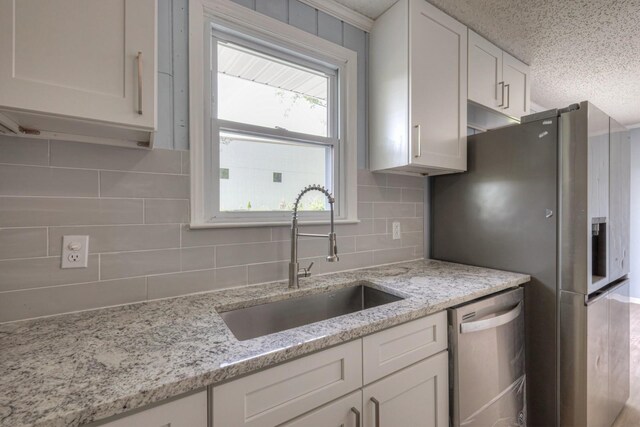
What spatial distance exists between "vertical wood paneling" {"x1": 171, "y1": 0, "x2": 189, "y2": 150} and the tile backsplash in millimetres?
87

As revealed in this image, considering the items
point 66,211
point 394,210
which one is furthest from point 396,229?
point 66,211

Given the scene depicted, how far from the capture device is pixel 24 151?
95cm

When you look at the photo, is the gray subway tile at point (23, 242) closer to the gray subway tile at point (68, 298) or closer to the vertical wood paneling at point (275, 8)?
the gray subway tile at point (68, 298)

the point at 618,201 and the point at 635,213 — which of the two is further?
the point at 635,213

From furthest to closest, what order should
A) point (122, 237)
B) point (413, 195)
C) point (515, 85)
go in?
1. point (515, 85)
2. point (413, 195)
3. point (122, 237)

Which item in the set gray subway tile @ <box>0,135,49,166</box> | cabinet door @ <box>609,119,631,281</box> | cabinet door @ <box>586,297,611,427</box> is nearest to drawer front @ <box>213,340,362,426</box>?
gray subway tile @ <box>0,135,49,166</box>

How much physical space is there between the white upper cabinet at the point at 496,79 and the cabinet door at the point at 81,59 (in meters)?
1.80

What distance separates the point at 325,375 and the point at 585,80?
3173mm

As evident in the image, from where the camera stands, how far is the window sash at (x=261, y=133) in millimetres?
1310

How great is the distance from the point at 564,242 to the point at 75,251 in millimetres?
2127

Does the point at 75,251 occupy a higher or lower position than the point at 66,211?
lower

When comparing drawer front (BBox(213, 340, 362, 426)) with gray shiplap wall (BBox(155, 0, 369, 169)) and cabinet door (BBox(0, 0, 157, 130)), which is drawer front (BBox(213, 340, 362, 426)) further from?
gray shiplap wall (BBox(155, 0, 369, 169))

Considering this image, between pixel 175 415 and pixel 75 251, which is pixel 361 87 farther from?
pixel 175 415

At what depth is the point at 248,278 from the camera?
Result: 1.37 metres
